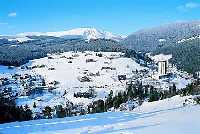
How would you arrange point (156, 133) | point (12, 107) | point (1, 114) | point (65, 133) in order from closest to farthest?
point (156, 133), point (65, 133), point (1, 114), point (12, 107)

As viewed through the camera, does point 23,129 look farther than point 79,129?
Yes

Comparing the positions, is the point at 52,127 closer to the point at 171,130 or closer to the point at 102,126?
the point at 102,126

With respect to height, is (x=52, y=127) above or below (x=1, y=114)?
above

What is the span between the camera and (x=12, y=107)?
7225 centimetres

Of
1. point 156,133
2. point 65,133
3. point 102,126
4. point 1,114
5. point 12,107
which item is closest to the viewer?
point 156,133

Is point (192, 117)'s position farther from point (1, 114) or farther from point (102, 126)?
point (1, 114)

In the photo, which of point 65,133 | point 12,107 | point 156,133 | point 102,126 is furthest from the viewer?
point 12,107

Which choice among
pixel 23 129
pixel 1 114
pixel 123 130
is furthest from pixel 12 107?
pixel 123 130

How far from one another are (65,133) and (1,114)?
4010 centimetres

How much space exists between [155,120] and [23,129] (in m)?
7.97

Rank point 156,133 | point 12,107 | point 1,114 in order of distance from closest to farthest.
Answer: point 156,133, point 1,114, point 12,107

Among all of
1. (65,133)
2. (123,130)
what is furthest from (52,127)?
(123,130)

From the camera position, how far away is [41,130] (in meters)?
24.2

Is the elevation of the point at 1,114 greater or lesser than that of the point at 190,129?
lesser
